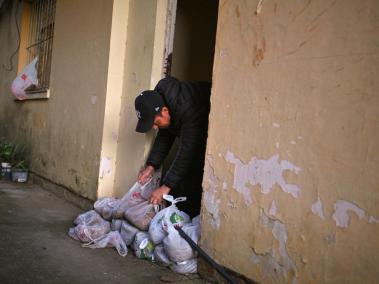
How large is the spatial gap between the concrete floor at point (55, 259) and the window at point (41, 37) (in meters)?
2.72

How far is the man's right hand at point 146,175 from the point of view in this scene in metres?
3.56

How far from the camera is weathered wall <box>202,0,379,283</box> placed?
76.0 inches

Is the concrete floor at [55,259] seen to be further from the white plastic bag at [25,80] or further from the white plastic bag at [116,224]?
the white plastic bag at [25,80]

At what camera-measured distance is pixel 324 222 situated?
2.07 m

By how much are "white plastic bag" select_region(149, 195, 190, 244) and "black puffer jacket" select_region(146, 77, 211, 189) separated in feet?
0.70

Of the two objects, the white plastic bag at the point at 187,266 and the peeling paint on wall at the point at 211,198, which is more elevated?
the peeling paint on wall at the point at 211,198

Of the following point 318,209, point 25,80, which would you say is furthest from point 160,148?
point 25,80

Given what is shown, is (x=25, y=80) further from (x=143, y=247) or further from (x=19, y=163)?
(x=143, y=247)

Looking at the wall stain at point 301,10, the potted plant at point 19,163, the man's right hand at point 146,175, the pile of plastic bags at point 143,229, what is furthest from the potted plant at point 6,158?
the wall stain at point 301,10

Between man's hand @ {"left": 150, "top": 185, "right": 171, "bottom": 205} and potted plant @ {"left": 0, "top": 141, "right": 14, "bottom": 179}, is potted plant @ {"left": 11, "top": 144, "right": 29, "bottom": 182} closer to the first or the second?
potted plant @ {"left": 0, "top": 141, "right": 14, "bottom": 179}

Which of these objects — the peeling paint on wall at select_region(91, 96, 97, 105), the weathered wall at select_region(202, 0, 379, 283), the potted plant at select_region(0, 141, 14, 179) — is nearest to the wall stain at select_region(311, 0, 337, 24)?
the weathered wall at select_region(202, 0, 379, 283)

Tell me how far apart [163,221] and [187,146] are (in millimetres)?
617

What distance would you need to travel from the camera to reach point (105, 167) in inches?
169

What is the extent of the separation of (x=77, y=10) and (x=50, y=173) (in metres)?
2.32
